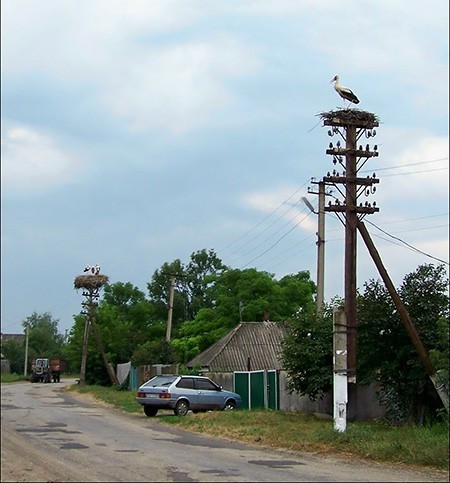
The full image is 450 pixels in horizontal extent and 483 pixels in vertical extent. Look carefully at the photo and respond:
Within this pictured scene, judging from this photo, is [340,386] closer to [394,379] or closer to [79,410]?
[394,379]

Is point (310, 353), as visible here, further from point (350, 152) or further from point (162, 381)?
point (350, 152)

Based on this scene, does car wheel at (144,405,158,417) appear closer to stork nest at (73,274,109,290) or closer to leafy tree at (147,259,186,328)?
stork nest at (73,274,109,290)

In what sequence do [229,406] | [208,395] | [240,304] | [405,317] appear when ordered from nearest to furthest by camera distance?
[405,317], [208,395], [229,406], [240,304]

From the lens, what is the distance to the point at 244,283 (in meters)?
59.3

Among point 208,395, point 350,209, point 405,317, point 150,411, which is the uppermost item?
point 350,209

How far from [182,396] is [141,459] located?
1235cm

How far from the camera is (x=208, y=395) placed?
27938 millimetres

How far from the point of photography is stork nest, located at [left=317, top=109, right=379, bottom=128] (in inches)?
845

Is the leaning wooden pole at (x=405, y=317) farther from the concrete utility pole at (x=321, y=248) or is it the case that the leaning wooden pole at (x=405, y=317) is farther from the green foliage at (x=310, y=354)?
the concrete utility pole at (x=321, y=248)

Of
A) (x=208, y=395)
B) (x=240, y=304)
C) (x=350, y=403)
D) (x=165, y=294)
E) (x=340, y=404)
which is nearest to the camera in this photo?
(x=340, y=404)

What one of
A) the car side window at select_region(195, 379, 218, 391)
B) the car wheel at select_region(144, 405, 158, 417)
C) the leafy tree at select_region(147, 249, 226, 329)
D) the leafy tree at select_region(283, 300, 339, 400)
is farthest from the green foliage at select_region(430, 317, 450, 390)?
the leafy tree at select_region(147, 249, 226, 329)

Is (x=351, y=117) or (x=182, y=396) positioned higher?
(x=351, y=117)

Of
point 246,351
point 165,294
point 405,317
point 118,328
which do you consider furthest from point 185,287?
point 405,317

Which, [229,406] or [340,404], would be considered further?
[229,406]
